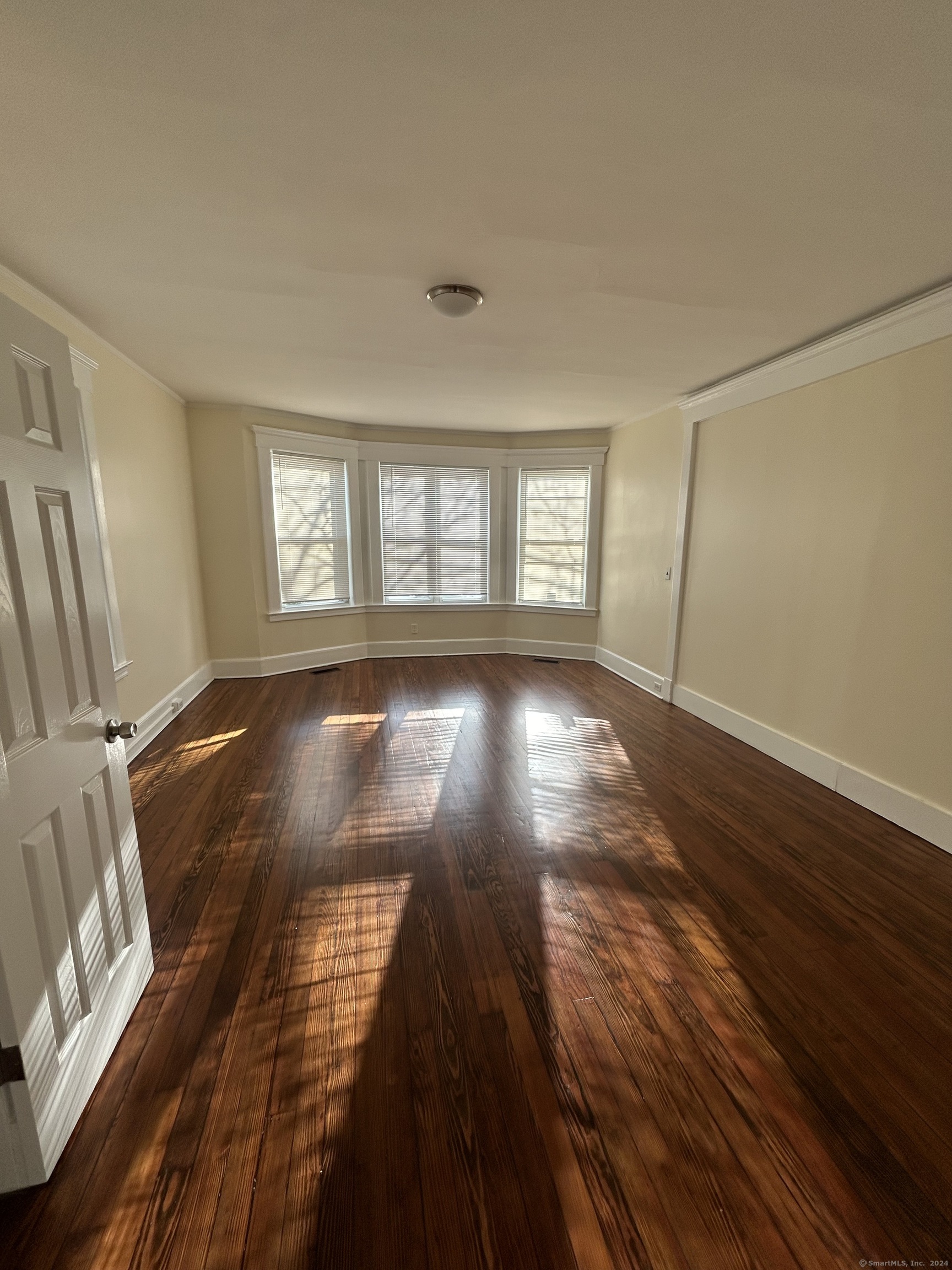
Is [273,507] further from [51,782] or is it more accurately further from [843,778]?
[843,778]

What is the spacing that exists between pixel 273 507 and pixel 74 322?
2.26 metres

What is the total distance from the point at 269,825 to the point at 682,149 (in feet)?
9.89

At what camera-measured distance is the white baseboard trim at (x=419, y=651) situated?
Answer: 522cm

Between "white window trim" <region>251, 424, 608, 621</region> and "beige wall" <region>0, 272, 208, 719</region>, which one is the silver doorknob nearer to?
"beige wall" <region>0, 272, 208, 719</region>

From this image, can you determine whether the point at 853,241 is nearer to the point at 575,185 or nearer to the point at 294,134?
the point at 575,185

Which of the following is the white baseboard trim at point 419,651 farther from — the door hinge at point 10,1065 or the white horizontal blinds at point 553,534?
the door hinge at point 10,1065

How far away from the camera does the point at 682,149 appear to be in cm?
143

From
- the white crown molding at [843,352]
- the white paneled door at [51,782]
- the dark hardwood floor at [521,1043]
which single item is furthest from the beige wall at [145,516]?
the white crown molding at [843,352]

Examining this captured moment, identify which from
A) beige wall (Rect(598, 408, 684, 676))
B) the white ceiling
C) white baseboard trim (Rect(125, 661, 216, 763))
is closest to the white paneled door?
the white ceiling

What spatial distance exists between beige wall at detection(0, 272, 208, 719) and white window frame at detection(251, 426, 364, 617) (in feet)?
2.01

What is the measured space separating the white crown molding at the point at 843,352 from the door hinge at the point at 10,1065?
3936mm

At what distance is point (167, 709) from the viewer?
3.85m

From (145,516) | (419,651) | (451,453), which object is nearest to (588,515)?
(451,453)

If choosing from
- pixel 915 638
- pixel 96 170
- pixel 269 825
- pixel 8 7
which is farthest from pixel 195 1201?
pixel 915 638
